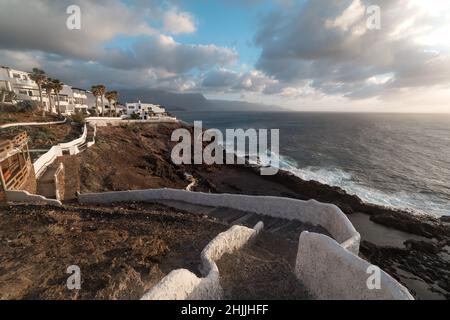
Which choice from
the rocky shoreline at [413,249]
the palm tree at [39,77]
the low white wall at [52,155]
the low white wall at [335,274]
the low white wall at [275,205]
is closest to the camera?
the low white wall at [335,274]

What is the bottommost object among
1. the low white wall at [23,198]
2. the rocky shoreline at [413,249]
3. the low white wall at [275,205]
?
the rocky shoreline at [413,249]

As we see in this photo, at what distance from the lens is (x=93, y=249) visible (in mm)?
8789

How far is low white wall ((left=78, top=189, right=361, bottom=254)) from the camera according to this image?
1096 cm

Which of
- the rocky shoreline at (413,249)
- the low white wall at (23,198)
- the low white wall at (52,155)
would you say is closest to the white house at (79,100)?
the low white wall at (52,155)

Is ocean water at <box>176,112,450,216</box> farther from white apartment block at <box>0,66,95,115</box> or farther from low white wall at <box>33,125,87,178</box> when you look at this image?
white apartment block at <box>0,66,95,115</box>

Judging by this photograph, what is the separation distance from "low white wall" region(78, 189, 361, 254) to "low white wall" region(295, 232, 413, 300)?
7.08 ft

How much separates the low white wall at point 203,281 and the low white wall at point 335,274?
2770 mm

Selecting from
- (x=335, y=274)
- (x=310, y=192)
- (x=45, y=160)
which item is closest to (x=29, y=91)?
(x=45, y=160)

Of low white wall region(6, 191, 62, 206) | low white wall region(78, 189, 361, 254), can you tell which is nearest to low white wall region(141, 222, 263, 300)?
low white wall region(78, 189, 361, 254)

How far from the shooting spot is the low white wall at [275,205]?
10961 millimetres

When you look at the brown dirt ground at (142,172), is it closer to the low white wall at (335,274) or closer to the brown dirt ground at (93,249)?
the brown dirt ground at (93,249)
